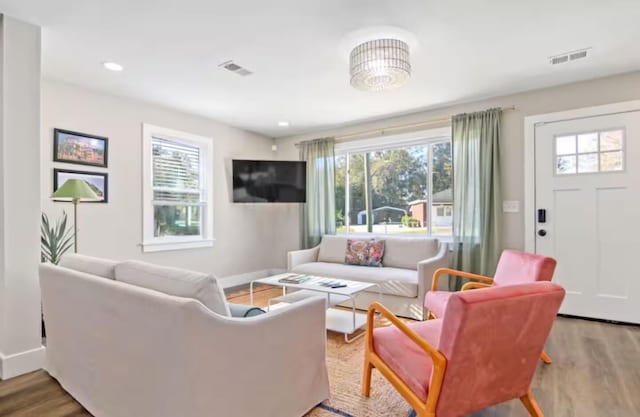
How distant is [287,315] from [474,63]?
2754 mm

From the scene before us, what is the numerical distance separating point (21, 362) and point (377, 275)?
9.84ft

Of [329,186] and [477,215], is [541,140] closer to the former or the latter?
[477,215]

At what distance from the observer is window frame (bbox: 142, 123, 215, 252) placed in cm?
402

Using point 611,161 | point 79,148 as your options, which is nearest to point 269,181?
point 79,148

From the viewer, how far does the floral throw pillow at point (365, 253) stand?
419 centimetres

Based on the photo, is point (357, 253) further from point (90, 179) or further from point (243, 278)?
point (90, 179)

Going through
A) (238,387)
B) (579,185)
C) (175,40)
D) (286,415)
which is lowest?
(286,415)


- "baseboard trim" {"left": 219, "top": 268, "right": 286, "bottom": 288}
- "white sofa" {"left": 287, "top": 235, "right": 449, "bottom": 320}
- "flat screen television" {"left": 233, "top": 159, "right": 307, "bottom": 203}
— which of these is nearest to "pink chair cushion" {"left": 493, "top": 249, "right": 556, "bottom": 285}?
"white sofa" {"left": 287, "top": 235, "right": 449, "bottom": 320}

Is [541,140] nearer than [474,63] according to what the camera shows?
No

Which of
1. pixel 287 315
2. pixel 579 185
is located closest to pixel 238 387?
pixel 287 315

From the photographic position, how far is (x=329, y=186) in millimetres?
5133

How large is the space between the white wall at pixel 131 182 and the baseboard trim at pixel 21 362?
135 cm

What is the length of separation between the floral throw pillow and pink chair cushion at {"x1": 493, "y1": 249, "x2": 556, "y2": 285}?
60.9 inches

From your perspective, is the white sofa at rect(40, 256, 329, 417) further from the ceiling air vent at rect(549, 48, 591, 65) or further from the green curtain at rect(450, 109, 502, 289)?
the ceiling air vent at rect(549, 48, 591, 65)
